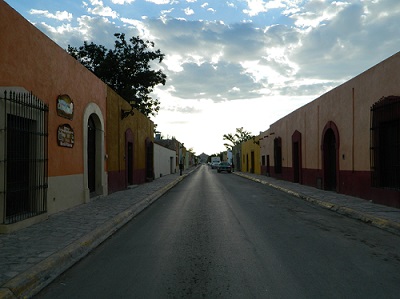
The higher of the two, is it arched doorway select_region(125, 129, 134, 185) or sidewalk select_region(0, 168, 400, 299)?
arched doorway select_region(125, 129, 134, 185)

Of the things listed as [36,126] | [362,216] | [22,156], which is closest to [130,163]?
[36,126]

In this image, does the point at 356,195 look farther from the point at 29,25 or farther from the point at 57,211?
the point at 29,25

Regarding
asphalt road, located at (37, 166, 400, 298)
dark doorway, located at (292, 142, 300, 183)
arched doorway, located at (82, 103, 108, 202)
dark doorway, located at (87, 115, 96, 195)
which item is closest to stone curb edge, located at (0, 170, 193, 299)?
asphalt road, located at (37, 166, 400, 298)

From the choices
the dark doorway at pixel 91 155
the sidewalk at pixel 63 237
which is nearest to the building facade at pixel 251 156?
the dark doorway at pixel 91 155

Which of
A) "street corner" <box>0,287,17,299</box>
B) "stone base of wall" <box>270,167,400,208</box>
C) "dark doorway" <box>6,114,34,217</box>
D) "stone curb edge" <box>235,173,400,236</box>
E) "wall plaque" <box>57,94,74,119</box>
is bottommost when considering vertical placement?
"stone curb edge" <box>235,173,400,236</box>

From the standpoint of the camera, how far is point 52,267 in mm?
5156

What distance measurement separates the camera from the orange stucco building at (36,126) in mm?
7469

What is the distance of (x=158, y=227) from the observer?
28.0 ft

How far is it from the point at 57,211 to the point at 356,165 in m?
11.1

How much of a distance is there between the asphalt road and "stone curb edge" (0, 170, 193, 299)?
15 centimetres

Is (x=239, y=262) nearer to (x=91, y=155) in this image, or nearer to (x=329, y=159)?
(x=91, y=155)

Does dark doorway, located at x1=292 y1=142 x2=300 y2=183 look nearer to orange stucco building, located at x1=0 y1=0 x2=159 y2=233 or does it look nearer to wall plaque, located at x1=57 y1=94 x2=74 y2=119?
orange stucco building, located at x1=0 y1=0 x2=159 y2=233

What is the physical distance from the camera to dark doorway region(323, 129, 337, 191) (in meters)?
17.9

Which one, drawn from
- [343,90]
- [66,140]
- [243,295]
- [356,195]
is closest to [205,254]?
[243,295]
